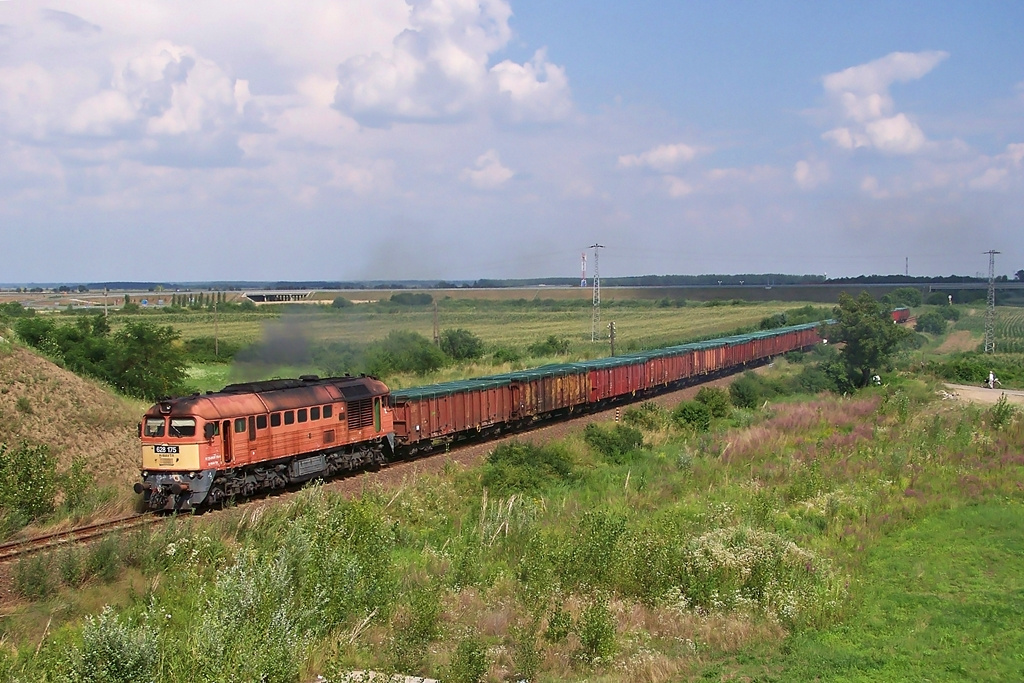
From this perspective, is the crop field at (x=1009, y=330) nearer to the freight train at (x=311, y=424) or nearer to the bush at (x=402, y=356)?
the bush at (x=402, y=356)

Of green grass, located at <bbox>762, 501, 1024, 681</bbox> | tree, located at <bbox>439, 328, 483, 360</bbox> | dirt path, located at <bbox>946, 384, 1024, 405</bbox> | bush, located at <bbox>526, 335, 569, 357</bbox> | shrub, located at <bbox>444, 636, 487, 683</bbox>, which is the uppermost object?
tree, located at <bbox>439, 328, 483, 360</bbox>

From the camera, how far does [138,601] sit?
1541 centimetres

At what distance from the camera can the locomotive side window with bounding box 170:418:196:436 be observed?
21.6 meters

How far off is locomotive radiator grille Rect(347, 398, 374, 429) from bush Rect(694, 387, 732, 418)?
19.5 metres

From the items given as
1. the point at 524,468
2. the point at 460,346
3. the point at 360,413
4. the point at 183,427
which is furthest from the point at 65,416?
the point at 460,346

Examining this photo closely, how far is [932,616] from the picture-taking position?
1636 cm

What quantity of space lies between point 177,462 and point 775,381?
37.4 m

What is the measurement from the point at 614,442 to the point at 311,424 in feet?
42.0

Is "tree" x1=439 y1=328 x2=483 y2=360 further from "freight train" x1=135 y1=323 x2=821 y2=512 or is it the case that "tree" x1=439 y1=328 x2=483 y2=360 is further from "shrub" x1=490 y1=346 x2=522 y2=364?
"freight train" x1=135 y1=323 x2=821 y2=512

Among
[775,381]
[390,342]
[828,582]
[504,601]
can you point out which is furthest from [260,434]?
[775,381]

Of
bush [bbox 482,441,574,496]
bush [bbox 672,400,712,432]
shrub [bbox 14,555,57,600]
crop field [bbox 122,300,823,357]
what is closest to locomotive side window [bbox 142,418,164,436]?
shrub [bbox 14,555,57,600]

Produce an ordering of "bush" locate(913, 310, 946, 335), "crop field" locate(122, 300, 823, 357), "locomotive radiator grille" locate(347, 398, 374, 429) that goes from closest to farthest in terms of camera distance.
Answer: "locomotive radiator grille" locate(347, 398, 374, 429) < "crop field" locate(122, 300, 823, 357) < "bush" locate(913, 310, 946, 335)

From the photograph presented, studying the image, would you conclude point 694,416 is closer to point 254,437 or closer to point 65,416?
point 254,437

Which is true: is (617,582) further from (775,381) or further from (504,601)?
(775,381)
